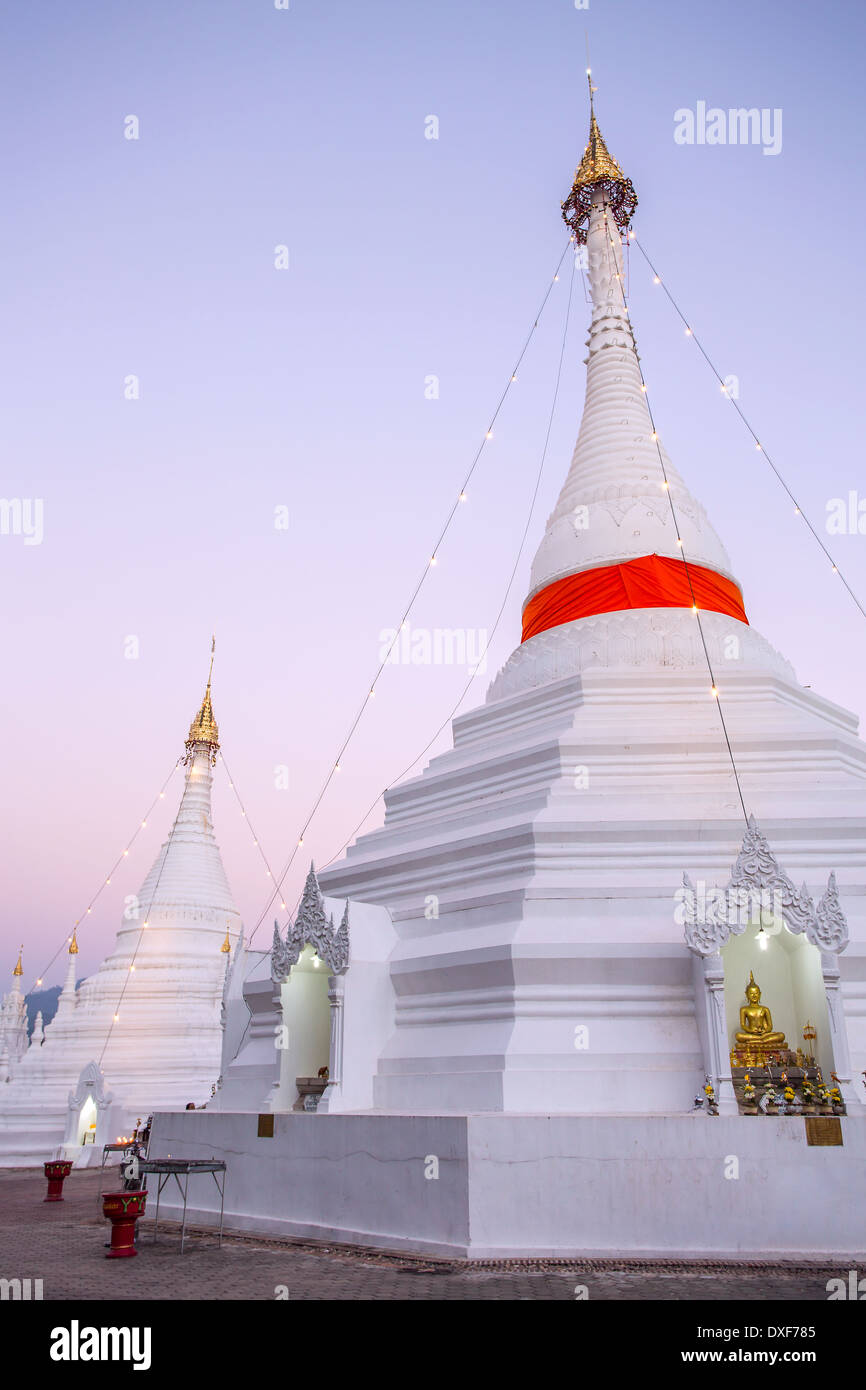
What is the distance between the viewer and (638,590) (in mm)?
17547

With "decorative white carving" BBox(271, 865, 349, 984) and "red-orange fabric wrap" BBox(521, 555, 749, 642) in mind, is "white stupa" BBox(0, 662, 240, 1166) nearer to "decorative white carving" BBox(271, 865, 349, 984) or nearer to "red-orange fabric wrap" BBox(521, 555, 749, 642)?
"decorative white carving" BBox(271, 865, 349, 984)

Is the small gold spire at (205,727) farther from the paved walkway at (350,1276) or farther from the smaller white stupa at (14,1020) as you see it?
the paved walkway at (350,1276)

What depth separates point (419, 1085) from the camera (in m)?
11.2

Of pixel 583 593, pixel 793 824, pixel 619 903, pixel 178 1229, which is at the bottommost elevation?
pixel 178 1229

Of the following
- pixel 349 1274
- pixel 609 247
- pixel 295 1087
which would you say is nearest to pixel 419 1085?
pixel 295 1087

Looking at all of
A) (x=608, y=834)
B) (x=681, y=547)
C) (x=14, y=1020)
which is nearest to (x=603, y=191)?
(x=681, y=547)

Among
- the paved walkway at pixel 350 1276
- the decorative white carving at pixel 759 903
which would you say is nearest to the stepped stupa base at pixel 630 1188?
the paved walkway at pixel 350 1276

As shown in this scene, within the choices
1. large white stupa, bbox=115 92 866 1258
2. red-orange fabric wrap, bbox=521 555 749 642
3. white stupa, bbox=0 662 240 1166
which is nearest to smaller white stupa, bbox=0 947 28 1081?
white stupa, bbox=0 662 240 1166

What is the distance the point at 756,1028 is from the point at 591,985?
189 cm

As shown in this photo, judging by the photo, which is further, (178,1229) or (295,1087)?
(295,1087)

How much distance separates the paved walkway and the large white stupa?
0.32 meters

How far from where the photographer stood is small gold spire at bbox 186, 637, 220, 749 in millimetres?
34250

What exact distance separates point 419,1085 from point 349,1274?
2.90 meters
